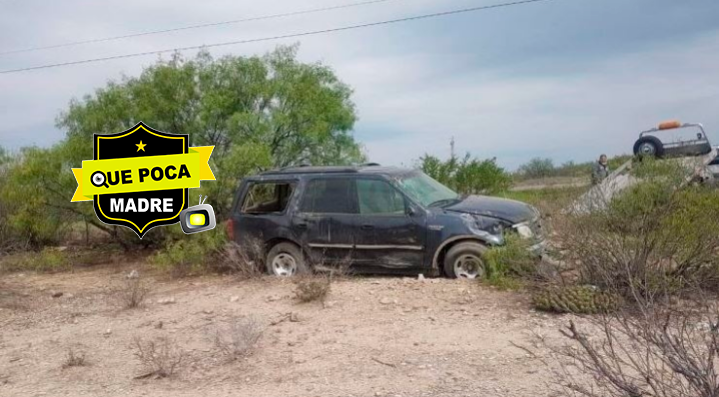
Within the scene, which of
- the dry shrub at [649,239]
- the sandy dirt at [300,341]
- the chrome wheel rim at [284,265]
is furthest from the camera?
the chrome wheel rim at [284,265]

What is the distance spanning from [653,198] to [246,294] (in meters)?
4.78

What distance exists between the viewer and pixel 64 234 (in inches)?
591

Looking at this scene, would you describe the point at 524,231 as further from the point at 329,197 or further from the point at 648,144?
the point at 648,144

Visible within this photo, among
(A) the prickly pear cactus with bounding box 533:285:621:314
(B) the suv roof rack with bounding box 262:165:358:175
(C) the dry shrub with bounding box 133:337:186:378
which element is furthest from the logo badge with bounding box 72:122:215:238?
(A) the prickly pear cactus with bounding box 533:285:621:314

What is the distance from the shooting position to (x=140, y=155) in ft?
31.9

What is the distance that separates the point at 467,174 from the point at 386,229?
4.88 m

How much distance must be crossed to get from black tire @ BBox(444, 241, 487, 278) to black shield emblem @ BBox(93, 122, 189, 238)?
4128 millimetres

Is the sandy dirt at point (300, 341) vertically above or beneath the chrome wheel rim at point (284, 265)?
beneath

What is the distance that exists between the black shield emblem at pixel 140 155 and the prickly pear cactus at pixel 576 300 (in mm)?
5528

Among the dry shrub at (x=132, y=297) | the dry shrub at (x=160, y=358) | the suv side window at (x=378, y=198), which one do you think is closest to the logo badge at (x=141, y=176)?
the dry shrub at (x=132, y=297)

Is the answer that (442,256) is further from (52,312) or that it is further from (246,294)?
(52,312)

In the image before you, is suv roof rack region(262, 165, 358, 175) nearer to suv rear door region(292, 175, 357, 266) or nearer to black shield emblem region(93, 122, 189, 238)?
suv rear door region(292, 175, 357, 266)

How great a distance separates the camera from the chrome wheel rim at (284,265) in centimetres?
986

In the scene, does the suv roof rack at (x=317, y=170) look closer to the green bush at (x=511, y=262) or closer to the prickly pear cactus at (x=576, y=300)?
the green bush at (x=511, y=262)
